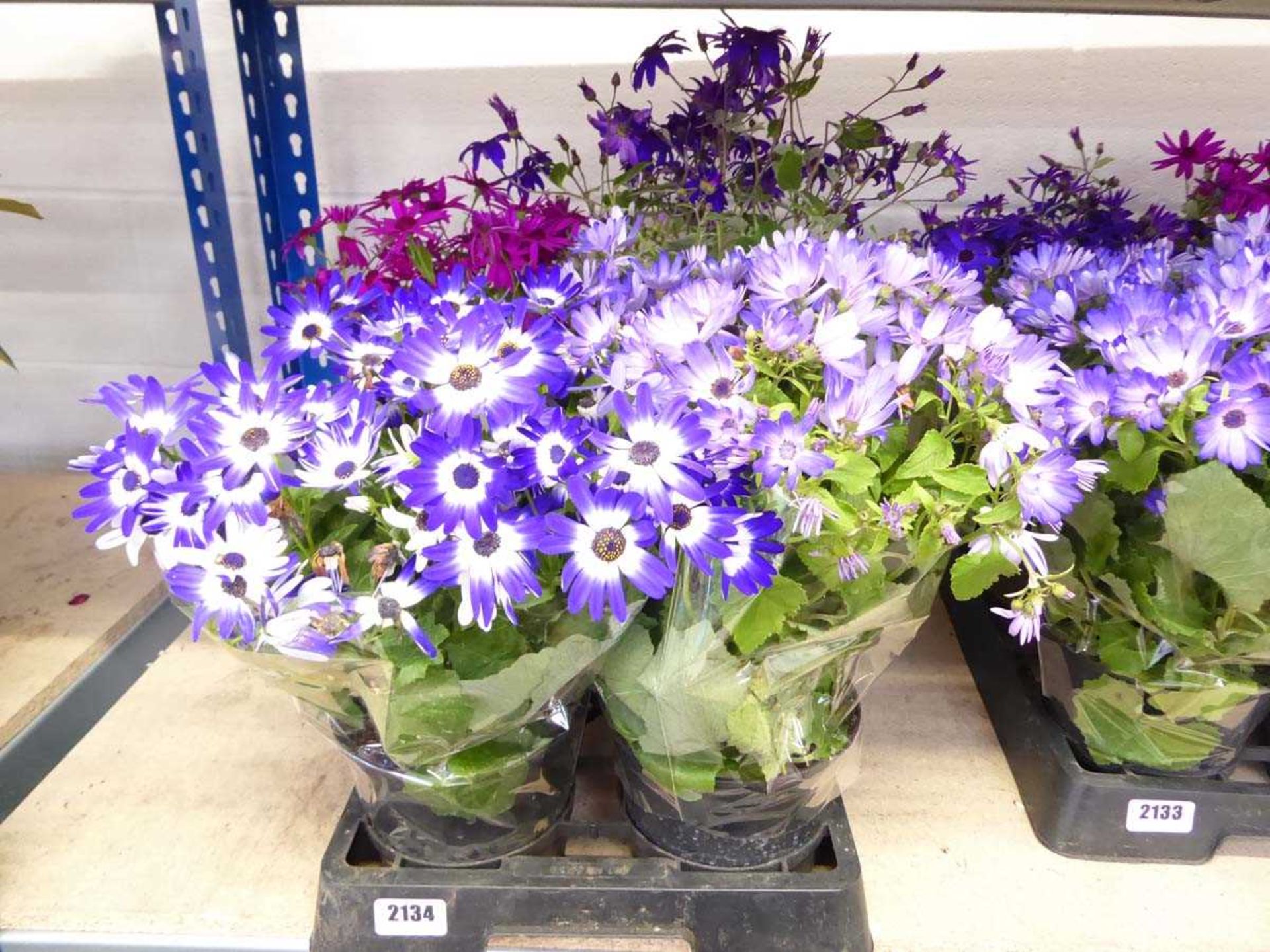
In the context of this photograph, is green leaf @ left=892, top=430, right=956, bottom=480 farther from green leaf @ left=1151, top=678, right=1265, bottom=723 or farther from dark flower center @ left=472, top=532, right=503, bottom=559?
green leaf @ left=1151, top=678, right=1265, bottom=723

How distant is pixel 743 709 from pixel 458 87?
1015 mm

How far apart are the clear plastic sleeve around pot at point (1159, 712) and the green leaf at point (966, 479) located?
256 millimetres

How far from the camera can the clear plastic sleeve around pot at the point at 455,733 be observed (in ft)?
1.58

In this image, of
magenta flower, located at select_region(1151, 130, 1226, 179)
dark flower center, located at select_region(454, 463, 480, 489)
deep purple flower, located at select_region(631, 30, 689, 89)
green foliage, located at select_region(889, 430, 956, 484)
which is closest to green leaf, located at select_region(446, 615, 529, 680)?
dark flower center, located at select_region(454, 463, 480, 489)

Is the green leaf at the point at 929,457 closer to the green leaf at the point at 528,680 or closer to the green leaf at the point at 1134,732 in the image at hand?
the green leaf at the point at 528,680

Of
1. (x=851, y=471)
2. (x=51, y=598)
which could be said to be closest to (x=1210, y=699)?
(x=851, y=471)

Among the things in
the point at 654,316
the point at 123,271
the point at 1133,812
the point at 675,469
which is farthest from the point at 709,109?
the point at 123,271

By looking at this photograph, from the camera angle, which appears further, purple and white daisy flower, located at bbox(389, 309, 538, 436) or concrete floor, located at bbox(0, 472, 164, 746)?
concrete floor, located at bbox(0, 472, 164, 746)

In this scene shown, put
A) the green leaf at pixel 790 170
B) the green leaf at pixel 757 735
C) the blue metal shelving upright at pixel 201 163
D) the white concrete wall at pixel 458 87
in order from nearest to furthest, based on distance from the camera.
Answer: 1. the green leaf at pixel 757 735
2. the green leaf at pixel 790 170
3. the blue metal shelving upright at pixel 201 163
4. the white concrete wall at pixel 458 87

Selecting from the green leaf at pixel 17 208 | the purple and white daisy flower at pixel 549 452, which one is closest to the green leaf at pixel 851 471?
the purple and white daisy flower at pixel 549 452

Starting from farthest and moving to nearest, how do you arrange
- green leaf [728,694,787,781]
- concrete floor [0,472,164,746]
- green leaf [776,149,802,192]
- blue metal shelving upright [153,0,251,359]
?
blue metal shelving upright [153,0,251,359] < concrete floor [0,472,164,746] < green leaf [776,149,802,192] < green leaf [728,694,787,781]

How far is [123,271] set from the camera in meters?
1.35

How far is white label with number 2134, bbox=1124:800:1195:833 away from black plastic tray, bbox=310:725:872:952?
0.72 feet

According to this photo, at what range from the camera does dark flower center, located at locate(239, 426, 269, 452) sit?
458 millimetres
